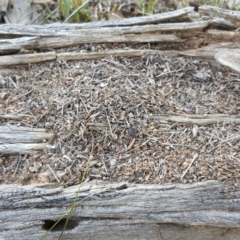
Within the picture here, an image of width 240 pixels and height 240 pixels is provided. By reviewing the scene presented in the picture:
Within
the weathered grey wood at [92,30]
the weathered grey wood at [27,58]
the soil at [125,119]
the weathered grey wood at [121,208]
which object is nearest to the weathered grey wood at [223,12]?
the weathered grey wood at [92,30]

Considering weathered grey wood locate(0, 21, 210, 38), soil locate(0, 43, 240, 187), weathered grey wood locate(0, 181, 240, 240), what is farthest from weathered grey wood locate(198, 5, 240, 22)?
weathered grey wood locate(0, 181, 240, 240)

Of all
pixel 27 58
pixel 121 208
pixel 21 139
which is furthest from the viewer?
pixel 27 58

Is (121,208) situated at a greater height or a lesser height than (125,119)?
lesser

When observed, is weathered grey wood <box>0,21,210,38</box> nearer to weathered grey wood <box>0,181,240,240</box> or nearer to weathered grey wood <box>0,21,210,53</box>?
weathered grey wood <box>0,21,210,53</box>

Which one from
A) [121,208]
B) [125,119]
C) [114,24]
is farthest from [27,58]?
[121,208]

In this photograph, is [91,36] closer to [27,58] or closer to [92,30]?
[92,30]

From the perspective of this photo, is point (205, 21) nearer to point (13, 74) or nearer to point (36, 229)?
point (13, 74)

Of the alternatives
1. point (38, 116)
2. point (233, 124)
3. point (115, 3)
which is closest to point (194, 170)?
point (233, 124)
